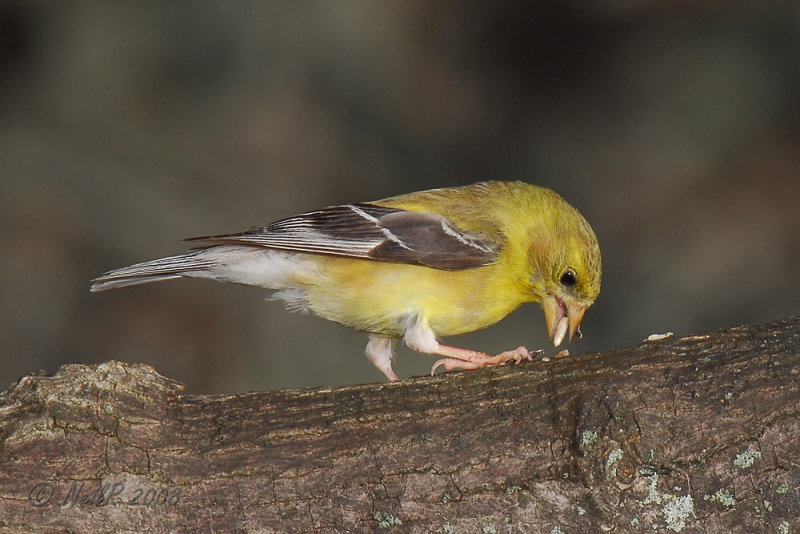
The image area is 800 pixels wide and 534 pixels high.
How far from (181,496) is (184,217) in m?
4.86

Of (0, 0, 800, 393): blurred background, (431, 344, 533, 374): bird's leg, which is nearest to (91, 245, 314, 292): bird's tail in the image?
(431, 344, 533, 374): bird's leg

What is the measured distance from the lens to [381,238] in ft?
16.8

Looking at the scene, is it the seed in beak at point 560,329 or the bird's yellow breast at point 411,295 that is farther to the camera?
the seed in beak at point 560,329

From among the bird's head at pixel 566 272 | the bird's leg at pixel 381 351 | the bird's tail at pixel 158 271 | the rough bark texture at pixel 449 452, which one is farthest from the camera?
the bird's leg at pixel 381 351

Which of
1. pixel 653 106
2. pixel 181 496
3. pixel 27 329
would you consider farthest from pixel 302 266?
Result: pixel 653 106

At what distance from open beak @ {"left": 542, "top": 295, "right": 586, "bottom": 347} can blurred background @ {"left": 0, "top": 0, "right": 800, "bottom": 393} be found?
7.27 ft

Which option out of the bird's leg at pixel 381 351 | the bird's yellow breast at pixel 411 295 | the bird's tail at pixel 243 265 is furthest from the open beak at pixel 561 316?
the bird's tail at pixel 243 265

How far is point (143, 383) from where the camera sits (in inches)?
140

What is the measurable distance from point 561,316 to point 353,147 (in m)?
3.45

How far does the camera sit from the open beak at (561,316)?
515cm

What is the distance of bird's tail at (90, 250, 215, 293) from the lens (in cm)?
492

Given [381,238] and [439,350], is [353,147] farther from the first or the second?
[439,350]

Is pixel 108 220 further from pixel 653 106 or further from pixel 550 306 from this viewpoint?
pixel 653 106

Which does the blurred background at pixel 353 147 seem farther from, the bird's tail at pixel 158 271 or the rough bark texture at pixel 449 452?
the rough bark texture at pixel 449 452
